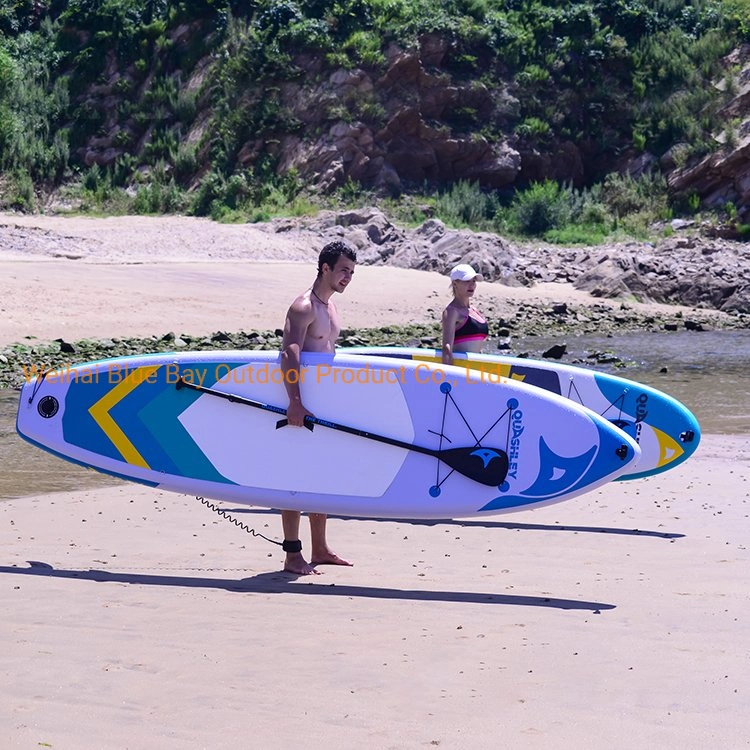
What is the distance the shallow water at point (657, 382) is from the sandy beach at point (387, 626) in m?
0.56

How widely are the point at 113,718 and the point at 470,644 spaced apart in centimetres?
134

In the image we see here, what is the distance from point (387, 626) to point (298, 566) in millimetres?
1016

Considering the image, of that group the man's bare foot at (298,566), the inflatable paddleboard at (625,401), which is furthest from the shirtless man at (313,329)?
the inflatable paddleboard at (625,401)

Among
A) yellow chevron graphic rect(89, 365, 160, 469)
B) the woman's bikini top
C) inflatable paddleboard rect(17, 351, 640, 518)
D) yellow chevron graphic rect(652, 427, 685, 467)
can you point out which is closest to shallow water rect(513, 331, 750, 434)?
yellow chevron graphic rect(652, 427, 685, 467)

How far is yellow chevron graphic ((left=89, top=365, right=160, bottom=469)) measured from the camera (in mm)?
6105

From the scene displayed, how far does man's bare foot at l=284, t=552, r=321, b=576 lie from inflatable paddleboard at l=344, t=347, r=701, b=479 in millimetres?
2143

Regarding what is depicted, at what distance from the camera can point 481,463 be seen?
5855mm

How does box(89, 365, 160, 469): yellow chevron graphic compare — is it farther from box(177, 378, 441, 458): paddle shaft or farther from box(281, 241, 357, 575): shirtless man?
box(281, 241, 357, 575): shirtless man

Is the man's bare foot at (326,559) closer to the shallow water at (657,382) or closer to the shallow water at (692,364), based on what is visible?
the shallow water at (657,382)

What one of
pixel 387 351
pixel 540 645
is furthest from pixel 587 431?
pixel 387 351

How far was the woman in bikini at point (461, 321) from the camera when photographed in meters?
7.30

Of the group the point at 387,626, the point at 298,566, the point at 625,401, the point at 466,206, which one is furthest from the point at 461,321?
the point at 466,206

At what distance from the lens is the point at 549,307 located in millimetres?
22688

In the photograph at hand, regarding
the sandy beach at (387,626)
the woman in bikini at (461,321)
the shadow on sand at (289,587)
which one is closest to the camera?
the sandy beach at (387,626)
